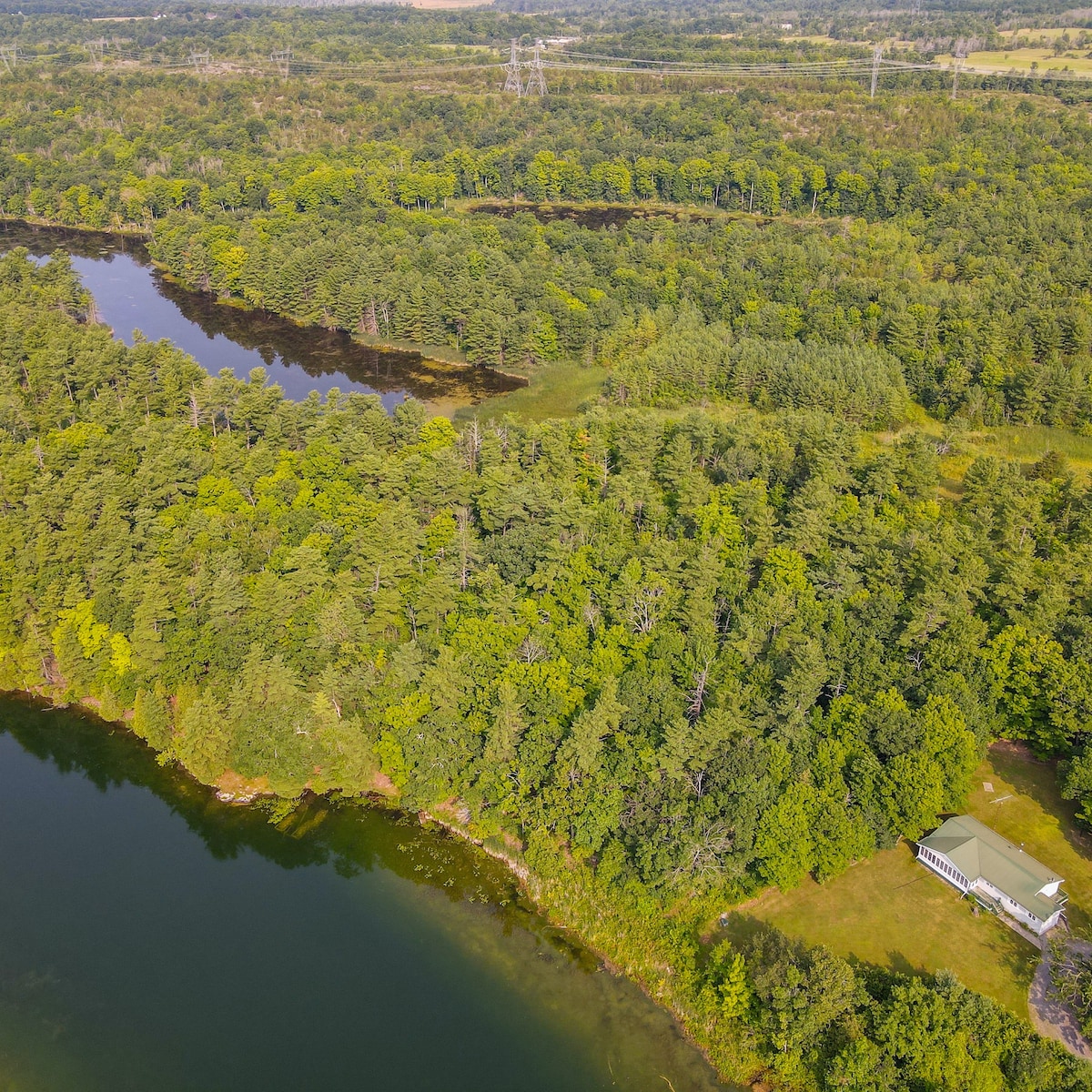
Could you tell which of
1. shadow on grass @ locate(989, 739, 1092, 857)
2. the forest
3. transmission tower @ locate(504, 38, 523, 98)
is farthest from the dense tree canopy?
transmission tower @ locate(504, 38, 523, 98)

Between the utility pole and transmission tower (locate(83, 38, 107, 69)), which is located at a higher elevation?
transmission tower (locate(83, 38, 107, 69))

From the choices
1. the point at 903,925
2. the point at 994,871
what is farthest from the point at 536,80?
the point at 903,925

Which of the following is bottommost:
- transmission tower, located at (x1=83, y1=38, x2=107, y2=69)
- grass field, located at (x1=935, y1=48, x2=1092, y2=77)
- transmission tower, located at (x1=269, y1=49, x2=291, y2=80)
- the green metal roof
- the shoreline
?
the green metal roof

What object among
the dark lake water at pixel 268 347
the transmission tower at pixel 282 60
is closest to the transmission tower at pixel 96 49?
the transmission tower at pixel 282 60

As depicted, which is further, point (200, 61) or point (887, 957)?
point (200, 61)

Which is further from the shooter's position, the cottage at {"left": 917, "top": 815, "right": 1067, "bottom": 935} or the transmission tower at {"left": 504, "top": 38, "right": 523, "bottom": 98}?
the transmission tower at {"left": 504, "top": 38, "right": 523, "bottom": 98}

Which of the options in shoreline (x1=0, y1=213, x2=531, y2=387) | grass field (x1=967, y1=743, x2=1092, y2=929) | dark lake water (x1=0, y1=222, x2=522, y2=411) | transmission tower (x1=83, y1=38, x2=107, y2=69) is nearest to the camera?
grass field (x1=967, y1=743, x2=1092, y2=929)

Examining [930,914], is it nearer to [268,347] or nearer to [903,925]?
[903,925]

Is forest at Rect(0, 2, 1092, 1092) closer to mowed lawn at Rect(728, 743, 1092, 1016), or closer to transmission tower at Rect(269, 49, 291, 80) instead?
mowed lawn at Rect(728, 743, 1092, 1016)
